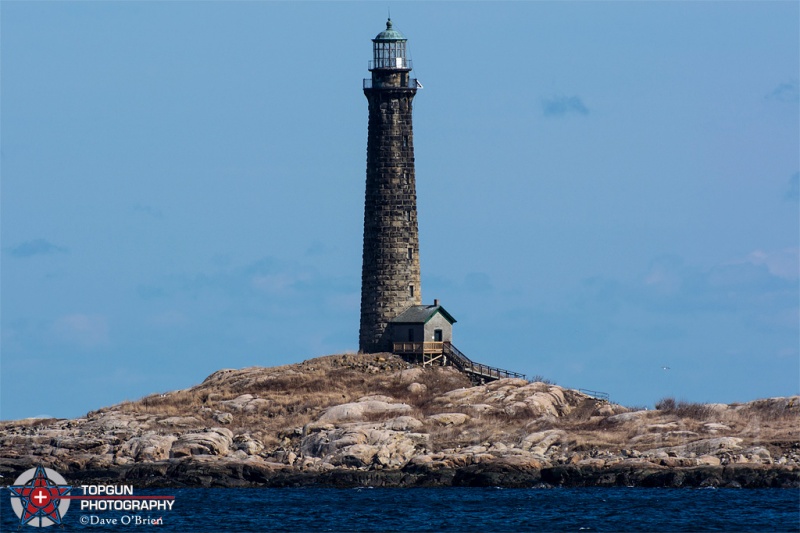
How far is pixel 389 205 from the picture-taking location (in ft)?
306

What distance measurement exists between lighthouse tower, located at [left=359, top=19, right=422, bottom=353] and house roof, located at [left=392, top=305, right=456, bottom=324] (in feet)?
1.01

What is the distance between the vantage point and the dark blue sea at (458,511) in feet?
220

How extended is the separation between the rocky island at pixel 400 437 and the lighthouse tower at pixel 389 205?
373 cm

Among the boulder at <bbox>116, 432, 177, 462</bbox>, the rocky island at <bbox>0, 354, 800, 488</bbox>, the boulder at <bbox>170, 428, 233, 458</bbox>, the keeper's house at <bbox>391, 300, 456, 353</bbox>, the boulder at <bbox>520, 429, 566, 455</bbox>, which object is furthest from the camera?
the keeper's house at <bbox>391, 300, 456, 353</bbox>

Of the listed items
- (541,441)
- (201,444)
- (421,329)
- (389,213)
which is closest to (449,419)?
(541,441)

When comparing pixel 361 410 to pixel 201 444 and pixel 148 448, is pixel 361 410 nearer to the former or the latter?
pixel 201 444

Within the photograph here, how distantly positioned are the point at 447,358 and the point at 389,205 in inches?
330

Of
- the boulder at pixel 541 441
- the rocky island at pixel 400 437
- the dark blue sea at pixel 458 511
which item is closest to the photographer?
the dark blue sea at pixel 458 511

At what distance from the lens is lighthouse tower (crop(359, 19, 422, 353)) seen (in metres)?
93.2

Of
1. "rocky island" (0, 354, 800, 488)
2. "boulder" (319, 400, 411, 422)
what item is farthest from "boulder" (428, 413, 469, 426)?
"boulder" (319, 400, 411, 422)

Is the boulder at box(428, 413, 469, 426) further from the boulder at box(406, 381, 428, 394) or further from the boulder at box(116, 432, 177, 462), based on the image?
the boulder at box(116, 432, 177, 462)

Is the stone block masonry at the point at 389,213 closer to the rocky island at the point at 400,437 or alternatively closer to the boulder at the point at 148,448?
the rocky island at the point at 400,437

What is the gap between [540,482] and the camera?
77.1 metres

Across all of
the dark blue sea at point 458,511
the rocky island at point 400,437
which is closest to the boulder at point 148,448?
the rocky island at point 400,437
